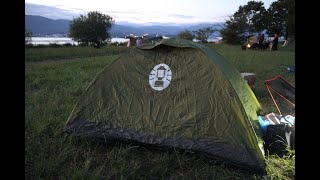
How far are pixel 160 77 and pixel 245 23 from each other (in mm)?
34472

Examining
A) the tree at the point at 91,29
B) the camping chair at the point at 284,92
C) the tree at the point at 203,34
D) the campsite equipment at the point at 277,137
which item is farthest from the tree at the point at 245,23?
the campsite equipment at the point at 277,137

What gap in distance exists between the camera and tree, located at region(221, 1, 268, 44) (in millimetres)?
36562

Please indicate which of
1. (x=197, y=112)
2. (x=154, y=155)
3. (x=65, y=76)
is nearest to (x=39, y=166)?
(x=154, y=155)

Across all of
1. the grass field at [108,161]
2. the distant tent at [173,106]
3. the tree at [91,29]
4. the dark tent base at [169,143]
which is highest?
the tree at [91,29]

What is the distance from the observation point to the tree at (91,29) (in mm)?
33844

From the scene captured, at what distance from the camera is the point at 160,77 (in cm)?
436

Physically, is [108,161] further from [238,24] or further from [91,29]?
[238,24]

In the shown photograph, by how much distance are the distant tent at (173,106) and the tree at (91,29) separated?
2969cm

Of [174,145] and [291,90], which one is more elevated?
[291,90]

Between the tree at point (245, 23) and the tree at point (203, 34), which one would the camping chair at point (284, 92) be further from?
the tree at point (203, 34)

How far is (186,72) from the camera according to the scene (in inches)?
168

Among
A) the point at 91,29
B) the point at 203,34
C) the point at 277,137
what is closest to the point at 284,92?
the point at 277,137
